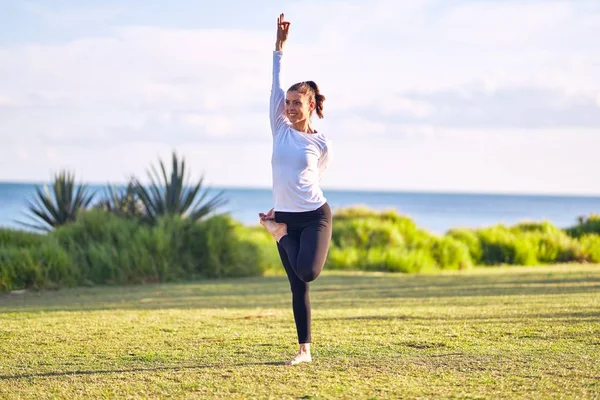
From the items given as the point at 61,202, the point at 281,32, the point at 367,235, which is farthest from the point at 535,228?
the point at 281,32

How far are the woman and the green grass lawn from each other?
0.55 m

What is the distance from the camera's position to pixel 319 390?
196 inches

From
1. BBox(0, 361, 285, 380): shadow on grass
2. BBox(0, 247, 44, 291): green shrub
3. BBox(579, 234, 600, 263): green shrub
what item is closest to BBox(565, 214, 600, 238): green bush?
BBox(579, 234, 600, 263): green shrub

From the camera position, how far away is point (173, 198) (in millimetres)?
16109

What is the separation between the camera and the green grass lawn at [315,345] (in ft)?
16.7

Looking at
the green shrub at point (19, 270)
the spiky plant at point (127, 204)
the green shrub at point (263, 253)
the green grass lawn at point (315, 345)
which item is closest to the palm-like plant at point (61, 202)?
the spiky plant at point (127, 204)

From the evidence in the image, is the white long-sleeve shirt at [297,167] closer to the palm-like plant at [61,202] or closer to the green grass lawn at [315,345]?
the green grass lawn at [315,345]

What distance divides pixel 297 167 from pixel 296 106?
45 cm

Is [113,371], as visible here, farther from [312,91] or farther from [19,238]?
[19,238]

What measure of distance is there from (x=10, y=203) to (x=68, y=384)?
9034cm

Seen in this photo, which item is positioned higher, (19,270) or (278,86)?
(278,86)

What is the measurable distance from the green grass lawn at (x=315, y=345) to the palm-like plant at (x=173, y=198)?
4212mm

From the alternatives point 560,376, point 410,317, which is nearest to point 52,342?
point 410,317

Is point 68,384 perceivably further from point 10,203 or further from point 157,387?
point 10,203
